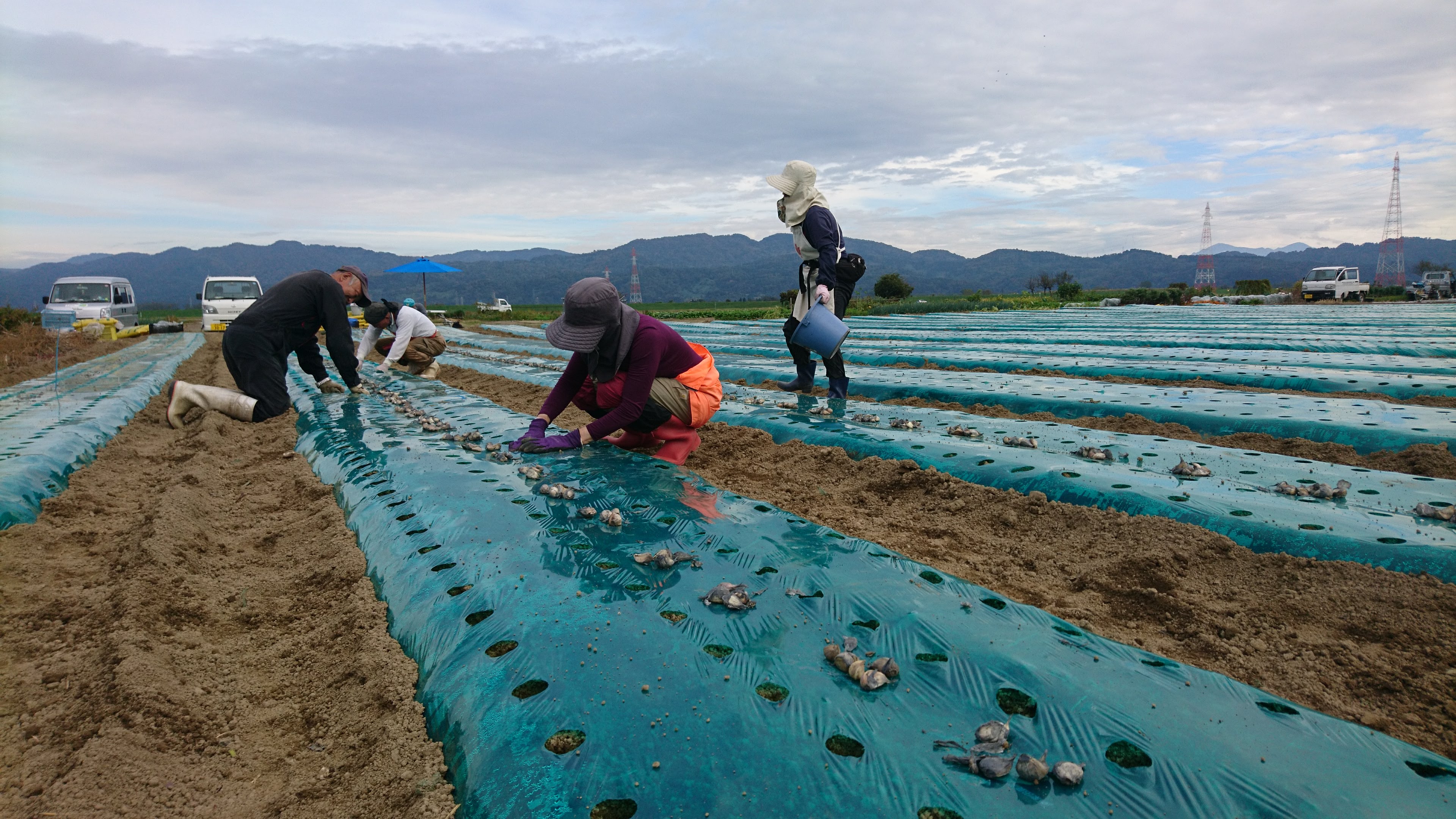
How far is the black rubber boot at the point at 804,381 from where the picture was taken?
523 centimetres

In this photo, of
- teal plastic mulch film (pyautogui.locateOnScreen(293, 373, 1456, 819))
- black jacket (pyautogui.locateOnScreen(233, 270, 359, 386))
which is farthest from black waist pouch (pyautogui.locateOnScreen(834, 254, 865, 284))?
black jacket (pyautogui.locateOnScreen(233, 270, 359, 386))

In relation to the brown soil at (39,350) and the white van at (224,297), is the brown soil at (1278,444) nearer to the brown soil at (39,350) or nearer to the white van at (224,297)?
the brown soil at (39,350)

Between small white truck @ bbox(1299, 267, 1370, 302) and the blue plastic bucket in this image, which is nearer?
the blue plastic bucket

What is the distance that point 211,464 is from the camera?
4137 millimetres

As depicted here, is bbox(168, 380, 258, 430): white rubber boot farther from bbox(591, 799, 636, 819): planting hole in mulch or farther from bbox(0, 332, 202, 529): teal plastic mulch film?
bbox(591, 799, 636, 819): planting hole in mulch

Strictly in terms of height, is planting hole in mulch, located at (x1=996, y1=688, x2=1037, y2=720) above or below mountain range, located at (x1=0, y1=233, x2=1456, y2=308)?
below

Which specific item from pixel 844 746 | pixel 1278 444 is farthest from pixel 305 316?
pixel 1278 444

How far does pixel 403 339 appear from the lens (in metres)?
6.89

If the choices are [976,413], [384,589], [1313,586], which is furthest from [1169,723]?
[976,413]

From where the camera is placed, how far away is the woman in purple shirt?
9.96ft

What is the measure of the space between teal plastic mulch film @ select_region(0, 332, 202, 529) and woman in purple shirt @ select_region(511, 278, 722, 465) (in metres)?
2.25

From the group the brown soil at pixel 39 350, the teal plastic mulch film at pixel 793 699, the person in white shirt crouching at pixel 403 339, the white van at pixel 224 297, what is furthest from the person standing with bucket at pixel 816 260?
the white van at pixel 224 297

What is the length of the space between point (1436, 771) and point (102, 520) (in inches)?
179

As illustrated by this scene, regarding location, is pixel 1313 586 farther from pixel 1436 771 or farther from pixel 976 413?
pixel 976 413
